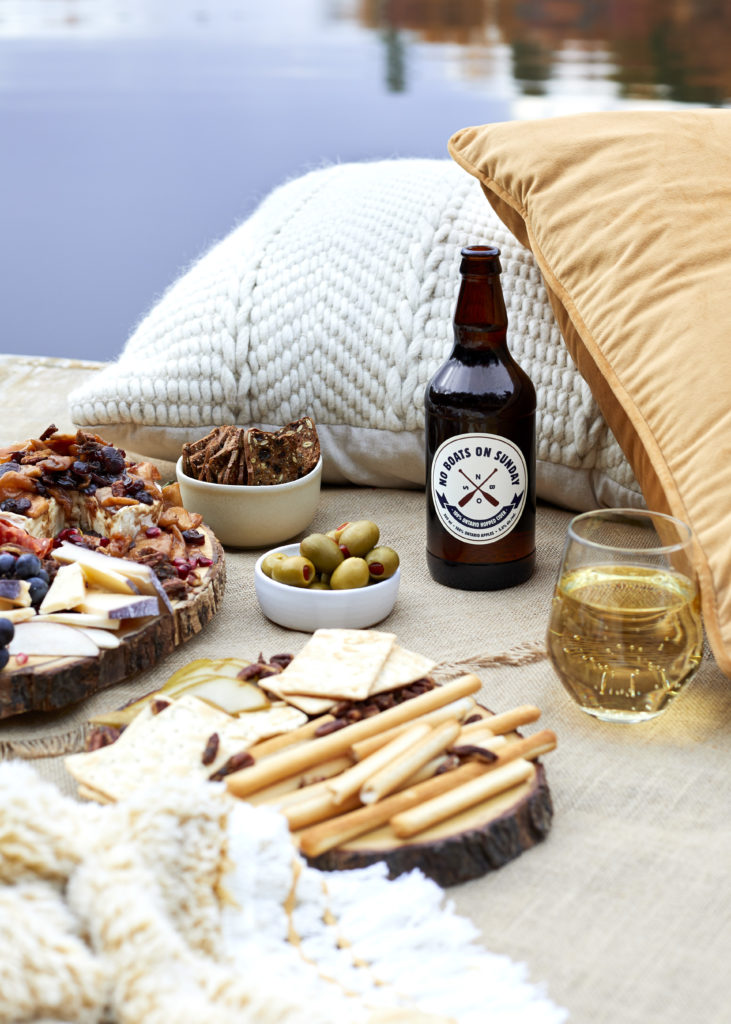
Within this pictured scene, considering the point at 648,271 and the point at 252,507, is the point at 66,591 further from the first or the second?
the point at 648,271

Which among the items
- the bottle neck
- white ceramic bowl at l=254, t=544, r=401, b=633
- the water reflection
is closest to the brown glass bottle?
the bottle neck

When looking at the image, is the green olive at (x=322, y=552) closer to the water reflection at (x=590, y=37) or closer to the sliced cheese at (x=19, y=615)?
the sliced cheese at (x=19, y=615)

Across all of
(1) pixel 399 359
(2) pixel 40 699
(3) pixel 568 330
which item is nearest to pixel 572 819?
(2) pixel 40 699

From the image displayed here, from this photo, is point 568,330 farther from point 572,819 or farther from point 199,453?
point 572,819

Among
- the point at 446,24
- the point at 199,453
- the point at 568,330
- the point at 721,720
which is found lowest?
the point at 721,720

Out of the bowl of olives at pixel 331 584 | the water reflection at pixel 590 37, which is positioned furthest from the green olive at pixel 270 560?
the water reflection at pixel 590 37

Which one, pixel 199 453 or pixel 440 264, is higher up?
pixel 440 264

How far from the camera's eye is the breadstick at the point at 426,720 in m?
0.77

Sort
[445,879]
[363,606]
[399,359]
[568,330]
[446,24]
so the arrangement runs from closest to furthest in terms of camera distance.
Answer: [445,879]
[363,606]
[568,330]
[399,359]
[446,24]

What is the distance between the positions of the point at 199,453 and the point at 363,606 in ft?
1.00

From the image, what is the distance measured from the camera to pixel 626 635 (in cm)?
83

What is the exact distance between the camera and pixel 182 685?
0.88 metres

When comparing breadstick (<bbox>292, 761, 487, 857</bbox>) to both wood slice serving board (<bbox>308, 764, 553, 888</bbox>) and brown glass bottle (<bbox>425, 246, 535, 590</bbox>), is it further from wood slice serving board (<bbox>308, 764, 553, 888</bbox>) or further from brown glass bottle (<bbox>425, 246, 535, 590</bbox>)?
brown glass bottle (<bbox>425, 246, 535, 590</bbox>)

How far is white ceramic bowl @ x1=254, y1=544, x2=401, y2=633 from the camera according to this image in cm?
105
